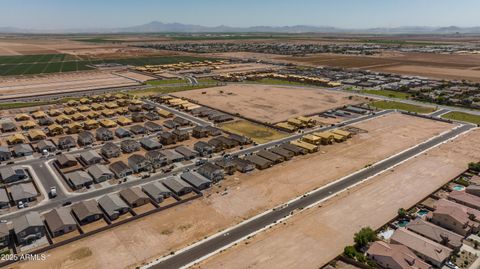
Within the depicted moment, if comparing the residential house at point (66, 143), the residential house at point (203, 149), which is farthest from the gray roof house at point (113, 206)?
the residential house at point (66, 143)

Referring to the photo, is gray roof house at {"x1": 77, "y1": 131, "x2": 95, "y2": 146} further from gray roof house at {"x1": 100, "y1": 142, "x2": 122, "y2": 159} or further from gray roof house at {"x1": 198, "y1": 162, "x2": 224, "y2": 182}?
gray roof house at {"x1": 198, "y1": 162, "x2": 224, "y2": 182}

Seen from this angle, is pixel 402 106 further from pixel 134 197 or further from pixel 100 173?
pixel 100 173

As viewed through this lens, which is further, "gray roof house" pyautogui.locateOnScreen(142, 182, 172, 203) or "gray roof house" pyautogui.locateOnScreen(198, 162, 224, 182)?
"gray roof house" pyautogui.locateOnScreen(198, 162, 224, 182)

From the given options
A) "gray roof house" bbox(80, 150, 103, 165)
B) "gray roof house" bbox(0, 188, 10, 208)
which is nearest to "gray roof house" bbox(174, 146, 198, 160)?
"gray roof house" bbox(80, 150, 103, 165)

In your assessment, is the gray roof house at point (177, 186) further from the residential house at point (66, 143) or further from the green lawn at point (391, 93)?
the green lawn at point (391, 93)

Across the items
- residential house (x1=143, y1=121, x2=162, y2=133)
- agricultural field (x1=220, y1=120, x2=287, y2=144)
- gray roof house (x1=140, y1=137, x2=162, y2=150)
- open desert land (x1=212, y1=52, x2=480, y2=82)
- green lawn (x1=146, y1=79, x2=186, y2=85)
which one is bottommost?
agricultural field (x1=220, y1=120, x2=287, y2=144)
